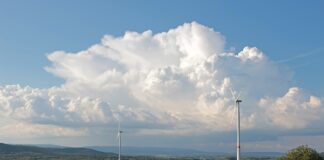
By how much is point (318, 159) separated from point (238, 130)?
149ft

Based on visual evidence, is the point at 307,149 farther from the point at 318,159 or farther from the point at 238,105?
the point at 238,105

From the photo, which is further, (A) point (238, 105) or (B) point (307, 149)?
(B) point (307, 149)

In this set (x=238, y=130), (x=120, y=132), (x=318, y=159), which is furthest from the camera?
(x=120, y=132)

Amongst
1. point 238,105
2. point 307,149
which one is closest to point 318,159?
point 307,149

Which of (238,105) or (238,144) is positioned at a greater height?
(238,105)

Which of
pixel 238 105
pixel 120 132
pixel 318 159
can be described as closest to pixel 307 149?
pixel 318 159

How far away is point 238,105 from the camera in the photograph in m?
94.7

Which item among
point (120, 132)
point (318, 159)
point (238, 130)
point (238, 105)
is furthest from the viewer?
point (120, 132)

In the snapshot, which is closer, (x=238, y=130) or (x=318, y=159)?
(x=238, y=130)

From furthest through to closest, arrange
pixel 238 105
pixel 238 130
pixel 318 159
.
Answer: pixel 318 159
pixel 238 105
pixel 238 130

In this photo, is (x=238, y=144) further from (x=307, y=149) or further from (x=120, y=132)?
(x=120, y=132)

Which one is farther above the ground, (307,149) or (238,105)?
(238,105)

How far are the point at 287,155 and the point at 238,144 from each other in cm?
4526

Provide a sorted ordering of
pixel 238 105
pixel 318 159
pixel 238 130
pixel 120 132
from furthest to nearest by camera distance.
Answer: pixel 120 132 < pixel 318 159 < pixel 238 105 < pixel 238 130
